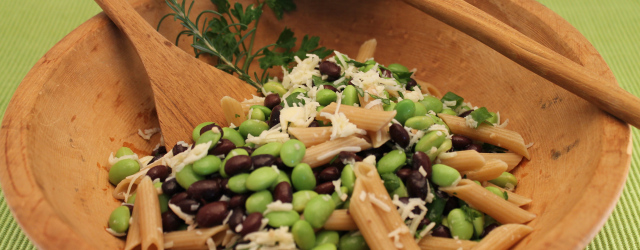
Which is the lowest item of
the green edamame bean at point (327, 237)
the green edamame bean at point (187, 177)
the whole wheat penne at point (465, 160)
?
the green edamame bean at point (327, 237)

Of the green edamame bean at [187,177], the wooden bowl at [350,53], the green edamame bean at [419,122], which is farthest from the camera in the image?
the green edamame bean at [419,122]

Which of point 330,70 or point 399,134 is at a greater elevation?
point 330,70

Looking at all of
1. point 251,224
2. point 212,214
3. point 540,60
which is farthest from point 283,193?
point 540,60

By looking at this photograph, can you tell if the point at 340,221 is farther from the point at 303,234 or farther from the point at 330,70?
the point at 330,70

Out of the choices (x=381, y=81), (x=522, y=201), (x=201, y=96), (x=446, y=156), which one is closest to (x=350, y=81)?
(x=381, y=81)

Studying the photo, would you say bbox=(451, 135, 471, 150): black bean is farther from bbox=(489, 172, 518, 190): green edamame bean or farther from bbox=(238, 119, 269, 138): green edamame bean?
bbox=(238, 119, 269, 138): green edamame bean

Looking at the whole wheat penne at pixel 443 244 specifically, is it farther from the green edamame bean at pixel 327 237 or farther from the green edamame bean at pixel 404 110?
the green edamame bean at pixel 404 110

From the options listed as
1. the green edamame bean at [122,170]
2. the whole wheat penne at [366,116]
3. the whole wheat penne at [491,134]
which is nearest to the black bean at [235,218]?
the whole wheat penne at [366,116]

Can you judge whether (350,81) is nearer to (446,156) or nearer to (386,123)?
(386,123)

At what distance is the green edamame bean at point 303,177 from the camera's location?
228 centimetres

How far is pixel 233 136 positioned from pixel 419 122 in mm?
1061

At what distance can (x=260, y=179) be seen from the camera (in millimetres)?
2188

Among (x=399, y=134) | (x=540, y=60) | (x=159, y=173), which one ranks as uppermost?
(x=540, y=60)

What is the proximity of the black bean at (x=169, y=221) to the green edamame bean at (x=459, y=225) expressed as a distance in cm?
138
